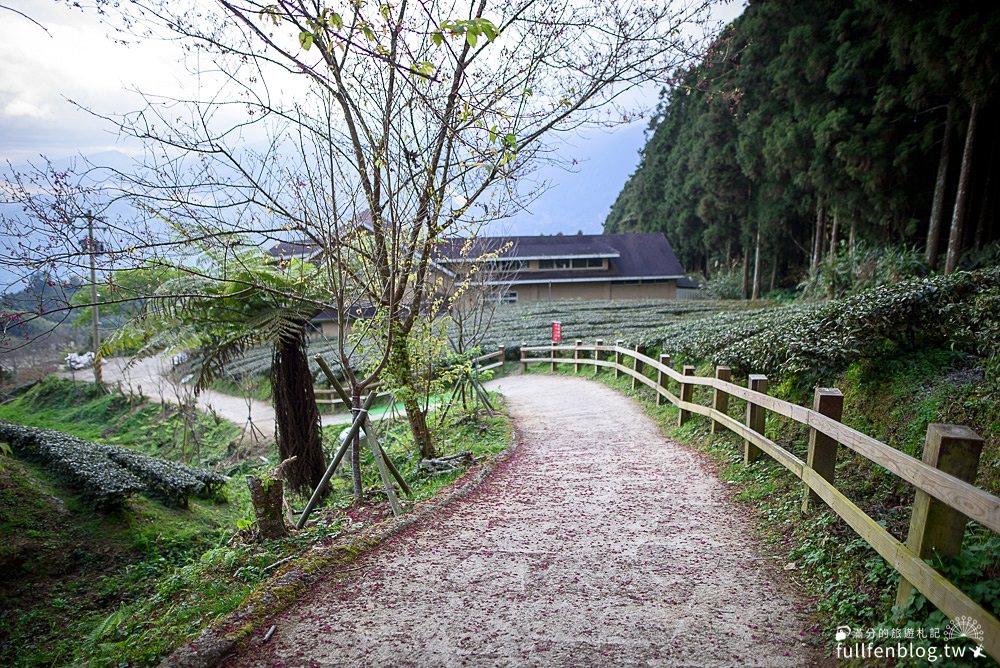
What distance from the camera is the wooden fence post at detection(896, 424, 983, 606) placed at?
2.14 metres

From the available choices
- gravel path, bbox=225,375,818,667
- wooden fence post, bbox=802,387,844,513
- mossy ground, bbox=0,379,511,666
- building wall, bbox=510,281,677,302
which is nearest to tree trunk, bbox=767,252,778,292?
building wall, bbox=510,281,677,302

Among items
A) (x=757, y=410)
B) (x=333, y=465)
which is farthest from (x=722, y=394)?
(x=333, y=465)

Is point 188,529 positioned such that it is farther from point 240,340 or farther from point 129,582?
point 240,340

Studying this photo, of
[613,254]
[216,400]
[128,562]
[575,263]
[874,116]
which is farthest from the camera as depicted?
[575,263]

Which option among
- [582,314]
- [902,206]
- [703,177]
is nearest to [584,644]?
[902,206]

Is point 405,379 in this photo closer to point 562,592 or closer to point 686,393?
point 562,592

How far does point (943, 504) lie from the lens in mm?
2223

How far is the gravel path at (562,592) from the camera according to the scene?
2.58m

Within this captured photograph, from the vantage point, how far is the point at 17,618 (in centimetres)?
381

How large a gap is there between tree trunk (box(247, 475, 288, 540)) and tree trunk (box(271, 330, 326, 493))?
4.94 feet

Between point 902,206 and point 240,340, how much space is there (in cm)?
1590

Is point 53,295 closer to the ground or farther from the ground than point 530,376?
farther from the ground

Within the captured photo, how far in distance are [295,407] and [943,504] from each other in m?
5.22

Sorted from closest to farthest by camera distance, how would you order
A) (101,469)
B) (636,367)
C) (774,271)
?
(101,469), (636,367), (774,271)
